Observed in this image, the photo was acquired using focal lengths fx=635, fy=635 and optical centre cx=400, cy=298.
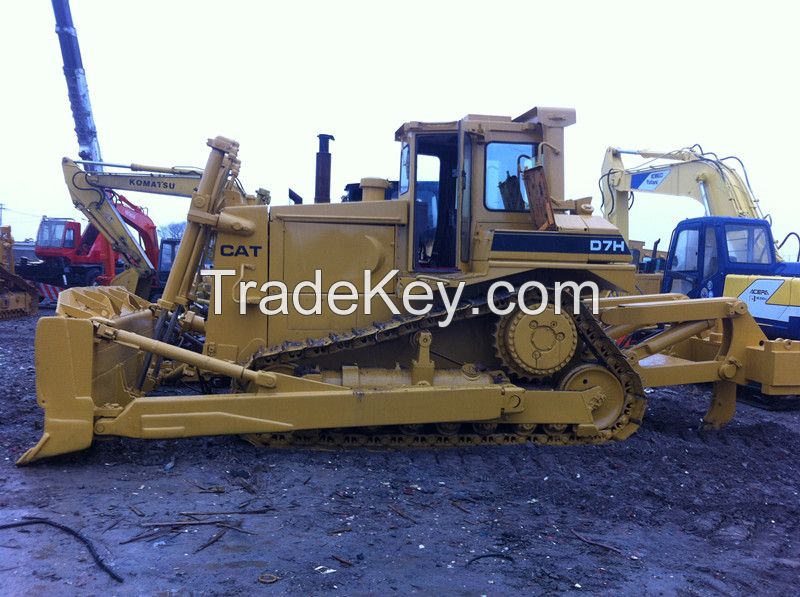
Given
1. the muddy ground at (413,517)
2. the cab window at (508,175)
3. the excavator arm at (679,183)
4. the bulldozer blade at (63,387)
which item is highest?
the excavator arm at (679,183)

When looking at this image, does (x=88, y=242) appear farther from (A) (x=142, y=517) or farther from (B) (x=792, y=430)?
(B) (x=792, y=430)

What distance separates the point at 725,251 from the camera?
10.1m

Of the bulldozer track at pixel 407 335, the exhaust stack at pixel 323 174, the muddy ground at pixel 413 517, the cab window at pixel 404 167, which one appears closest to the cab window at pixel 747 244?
the muddy ground at pixel 413 517

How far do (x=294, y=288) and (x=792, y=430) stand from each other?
18.6 feet

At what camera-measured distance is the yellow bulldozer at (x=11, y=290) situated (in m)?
16.2

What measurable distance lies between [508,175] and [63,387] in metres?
4.32

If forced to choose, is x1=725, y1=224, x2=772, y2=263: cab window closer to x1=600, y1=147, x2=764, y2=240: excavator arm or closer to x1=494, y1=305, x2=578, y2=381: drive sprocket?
x1=600, y1=147, x2=764, y2=240: excavator arm

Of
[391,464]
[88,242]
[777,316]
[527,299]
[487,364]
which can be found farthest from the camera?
[88,242]

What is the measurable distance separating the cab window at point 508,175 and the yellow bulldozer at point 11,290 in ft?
48.4

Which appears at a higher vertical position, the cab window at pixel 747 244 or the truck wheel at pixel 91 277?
the cab window at pixel 747 244

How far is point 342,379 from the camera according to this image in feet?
18.6

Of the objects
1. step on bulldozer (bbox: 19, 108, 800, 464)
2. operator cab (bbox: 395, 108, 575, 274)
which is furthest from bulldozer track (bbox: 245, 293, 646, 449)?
operator cab (bbox: 395, 108, 575, 274)

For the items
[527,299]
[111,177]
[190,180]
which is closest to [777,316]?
[527,299]

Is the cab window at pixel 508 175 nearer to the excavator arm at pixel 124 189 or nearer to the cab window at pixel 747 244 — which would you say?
the cab window at pixel 747 244
